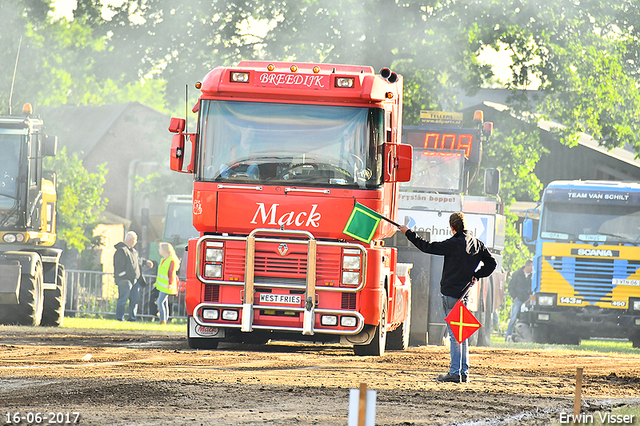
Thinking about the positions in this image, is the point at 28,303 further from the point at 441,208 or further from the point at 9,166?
the point at 441,208

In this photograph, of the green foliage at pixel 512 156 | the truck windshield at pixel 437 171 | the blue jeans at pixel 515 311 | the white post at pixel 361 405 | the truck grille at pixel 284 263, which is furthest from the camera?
the green foliage at pixel 512 156

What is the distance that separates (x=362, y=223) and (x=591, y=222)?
38.9 feet

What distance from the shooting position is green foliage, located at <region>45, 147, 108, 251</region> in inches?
1590

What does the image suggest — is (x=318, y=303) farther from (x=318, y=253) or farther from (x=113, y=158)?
(x=113, y=158)

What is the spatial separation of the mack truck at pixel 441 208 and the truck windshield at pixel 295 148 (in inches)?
165

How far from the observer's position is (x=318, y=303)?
491 inches

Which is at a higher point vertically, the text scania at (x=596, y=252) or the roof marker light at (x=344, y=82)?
the roof marker light at (x=344, y=82)

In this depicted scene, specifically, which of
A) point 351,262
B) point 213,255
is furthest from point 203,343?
point 351,262

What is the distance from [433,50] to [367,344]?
17181 millimetres

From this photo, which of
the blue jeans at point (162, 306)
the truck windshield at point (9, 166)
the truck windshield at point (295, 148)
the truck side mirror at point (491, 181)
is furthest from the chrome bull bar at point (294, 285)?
the blue jeans at point (162, 306)

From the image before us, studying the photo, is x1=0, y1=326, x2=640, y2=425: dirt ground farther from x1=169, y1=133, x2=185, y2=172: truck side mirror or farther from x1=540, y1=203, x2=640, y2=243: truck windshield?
x1=540, y1=203, x2=640, y2=243: truck windshield

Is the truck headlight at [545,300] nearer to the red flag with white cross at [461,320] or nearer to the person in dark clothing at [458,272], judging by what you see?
the person in dark clothing at [458,272]

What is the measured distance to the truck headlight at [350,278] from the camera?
12.4 metres

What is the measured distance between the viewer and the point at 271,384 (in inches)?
397
